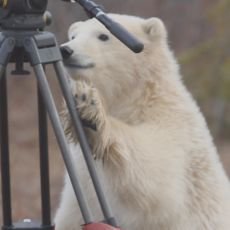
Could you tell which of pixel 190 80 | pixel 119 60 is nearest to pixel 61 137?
pixel 119 60

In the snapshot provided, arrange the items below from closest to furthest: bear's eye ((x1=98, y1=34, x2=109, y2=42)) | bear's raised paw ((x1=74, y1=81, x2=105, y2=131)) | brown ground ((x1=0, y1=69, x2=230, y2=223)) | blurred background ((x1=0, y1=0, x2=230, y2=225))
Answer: bear's raised paw ((x1=74, y1=81, x2=105, y2=131)) < bear's eye ((x1=98, y1=34, x2=109, y2=42)) < brown ground ((x1=0, y1=69, x2=230, y2=223)) < blurred background ((x1=0, y1=0, x2=230, y2=225))

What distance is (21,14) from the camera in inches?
114

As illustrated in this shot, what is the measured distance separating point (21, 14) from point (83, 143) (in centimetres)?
42

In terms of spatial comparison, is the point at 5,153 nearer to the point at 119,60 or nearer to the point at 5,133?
the point at 5,133

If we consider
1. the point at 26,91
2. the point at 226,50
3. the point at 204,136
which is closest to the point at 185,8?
the point at 226,50

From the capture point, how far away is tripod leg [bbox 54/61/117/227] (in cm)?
288

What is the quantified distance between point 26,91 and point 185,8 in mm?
2074

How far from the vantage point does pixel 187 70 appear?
994cm

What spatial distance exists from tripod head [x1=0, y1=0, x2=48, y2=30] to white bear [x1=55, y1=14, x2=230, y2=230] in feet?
1.69

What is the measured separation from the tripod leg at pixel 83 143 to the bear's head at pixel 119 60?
0.52 m

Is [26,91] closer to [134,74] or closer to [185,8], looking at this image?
[185,8]

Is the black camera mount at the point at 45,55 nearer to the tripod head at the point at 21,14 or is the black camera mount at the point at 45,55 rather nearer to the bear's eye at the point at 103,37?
the tripod head at the point at 21,14

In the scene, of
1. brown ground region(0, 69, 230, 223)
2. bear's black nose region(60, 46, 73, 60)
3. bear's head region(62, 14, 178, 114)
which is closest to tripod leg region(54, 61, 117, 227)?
bear's black nose region(60, 46, 73, 60)

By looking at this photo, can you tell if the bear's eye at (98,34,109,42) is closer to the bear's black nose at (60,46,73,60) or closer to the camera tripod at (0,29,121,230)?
the bear's black nose at (60,46,73,60)
